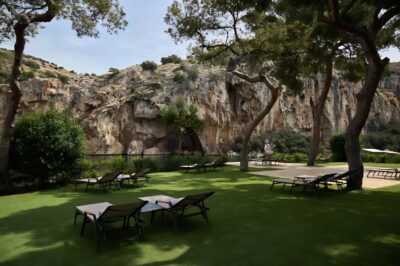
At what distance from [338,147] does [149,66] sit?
30.0 m

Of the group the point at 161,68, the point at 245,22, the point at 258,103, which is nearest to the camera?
the point at 245,22

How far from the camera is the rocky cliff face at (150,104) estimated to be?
108ft

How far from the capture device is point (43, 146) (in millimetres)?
9094

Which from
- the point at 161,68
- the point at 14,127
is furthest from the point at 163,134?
the point at 14,127

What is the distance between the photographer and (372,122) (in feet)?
150

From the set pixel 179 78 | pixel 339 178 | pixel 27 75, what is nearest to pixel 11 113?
pixel 339 178

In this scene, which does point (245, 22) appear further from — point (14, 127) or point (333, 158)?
point (333, 158)

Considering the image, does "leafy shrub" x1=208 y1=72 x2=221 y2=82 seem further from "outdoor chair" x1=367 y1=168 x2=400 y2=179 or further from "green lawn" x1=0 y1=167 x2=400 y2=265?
"green lawn" x1=0 y1=167 x2=400 y2=265

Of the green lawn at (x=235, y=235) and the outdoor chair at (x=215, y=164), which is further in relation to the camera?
the outdoor chair at (x=215, y=164)

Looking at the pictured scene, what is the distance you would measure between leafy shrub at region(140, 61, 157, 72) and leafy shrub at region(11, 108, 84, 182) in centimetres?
3324

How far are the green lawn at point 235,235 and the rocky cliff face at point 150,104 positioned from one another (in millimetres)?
26330

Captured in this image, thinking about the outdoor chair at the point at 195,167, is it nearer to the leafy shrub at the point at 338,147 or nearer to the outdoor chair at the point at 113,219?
the outdoor chair at the point at 113,219

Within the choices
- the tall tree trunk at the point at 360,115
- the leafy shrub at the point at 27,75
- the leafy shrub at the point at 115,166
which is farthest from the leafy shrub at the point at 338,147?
the leafy shrub at the point at 27,75

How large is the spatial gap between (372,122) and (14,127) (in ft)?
165
